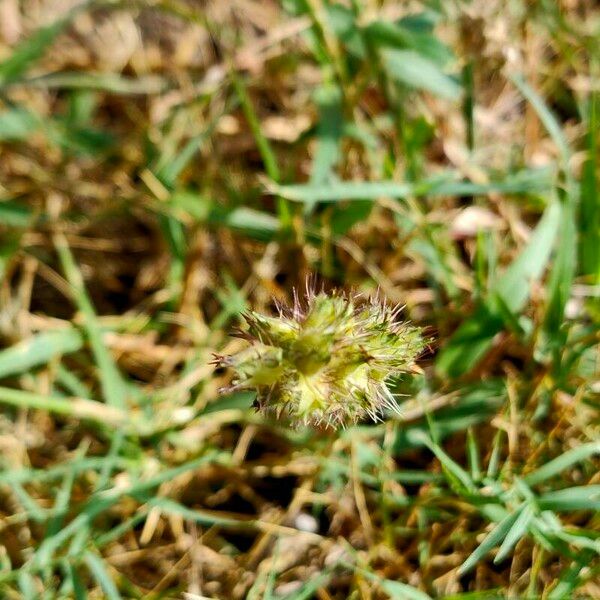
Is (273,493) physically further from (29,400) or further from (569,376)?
(569,376)

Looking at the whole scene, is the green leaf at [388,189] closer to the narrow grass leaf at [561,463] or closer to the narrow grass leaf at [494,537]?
the narrow grass leaf at [561,463]

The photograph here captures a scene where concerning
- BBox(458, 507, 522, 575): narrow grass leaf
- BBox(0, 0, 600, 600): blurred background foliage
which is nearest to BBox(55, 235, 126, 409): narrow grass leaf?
BBox(0, 0, 600, 600): blurred background foliage

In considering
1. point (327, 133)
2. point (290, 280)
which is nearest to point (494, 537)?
point (290, 280)

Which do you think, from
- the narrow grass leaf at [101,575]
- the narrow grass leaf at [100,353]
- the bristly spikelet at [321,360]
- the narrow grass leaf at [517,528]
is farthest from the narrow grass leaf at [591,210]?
the narrow grass leaf at [101,575]

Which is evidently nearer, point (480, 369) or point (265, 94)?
point (480, 369)

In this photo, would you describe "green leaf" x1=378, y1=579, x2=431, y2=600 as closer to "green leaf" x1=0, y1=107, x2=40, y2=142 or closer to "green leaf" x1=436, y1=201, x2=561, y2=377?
"green leaf" x1=436, y1=201, x2=561, y2=377

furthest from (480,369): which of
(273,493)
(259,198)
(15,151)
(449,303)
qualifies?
(15,151)
